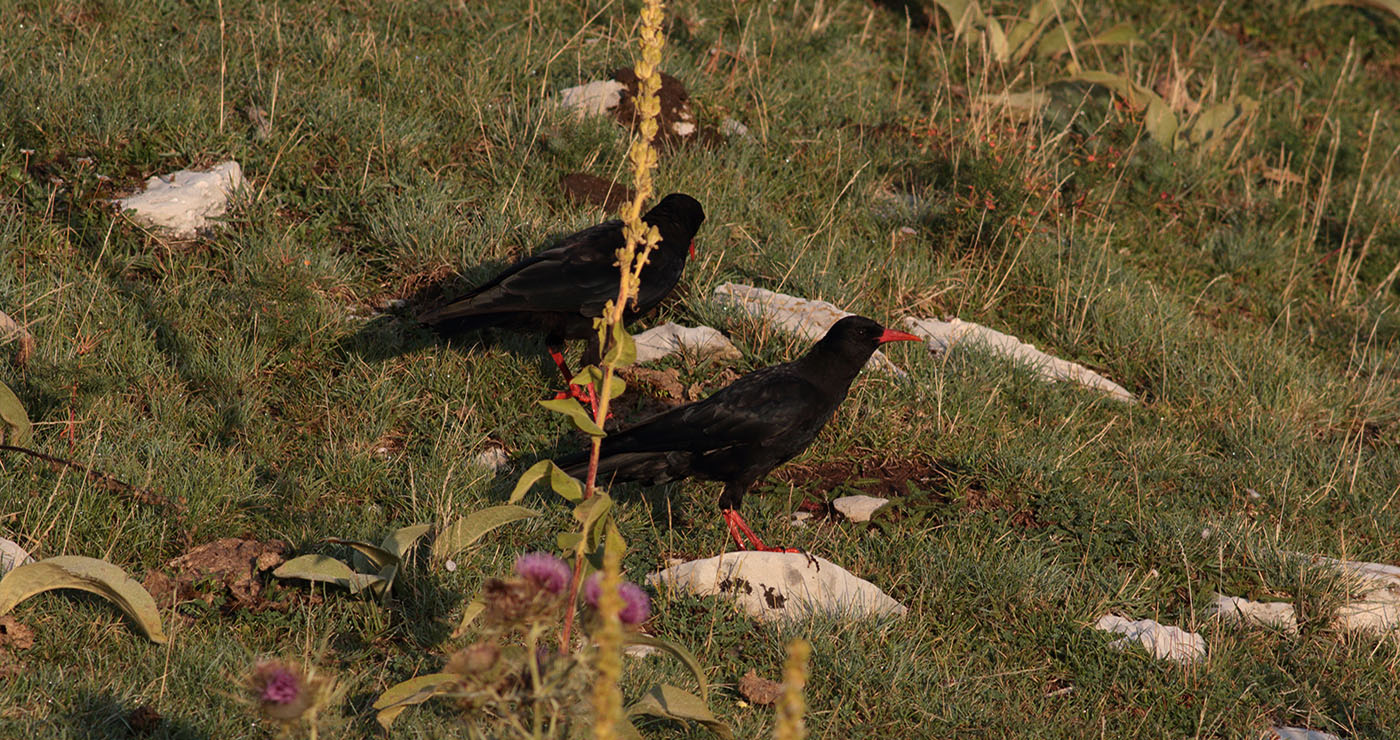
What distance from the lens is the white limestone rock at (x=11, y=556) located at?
3.92 metres

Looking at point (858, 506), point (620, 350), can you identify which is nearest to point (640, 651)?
point (858, 506)

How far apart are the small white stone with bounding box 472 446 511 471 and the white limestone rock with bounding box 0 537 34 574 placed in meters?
1.79

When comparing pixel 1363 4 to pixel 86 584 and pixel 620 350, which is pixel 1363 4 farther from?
pixel 86 584

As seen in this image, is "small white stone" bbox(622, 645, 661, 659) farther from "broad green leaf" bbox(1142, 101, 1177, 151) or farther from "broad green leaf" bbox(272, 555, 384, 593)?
"broad green leaf" bbox(1142, 101, 1177, 151)

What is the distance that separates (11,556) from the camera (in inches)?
156

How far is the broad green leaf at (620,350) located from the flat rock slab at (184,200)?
161 inches

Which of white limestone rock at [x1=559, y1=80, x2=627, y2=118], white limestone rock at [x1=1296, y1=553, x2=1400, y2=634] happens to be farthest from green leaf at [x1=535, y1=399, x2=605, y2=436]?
white limestone rock at [x1=559, y1=80, x2=627, y2=118]

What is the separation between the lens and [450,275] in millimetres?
6363

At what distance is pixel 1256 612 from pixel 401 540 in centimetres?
351

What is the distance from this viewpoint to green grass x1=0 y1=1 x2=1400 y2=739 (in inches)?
170

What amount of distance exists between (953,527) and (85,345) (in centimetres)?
387

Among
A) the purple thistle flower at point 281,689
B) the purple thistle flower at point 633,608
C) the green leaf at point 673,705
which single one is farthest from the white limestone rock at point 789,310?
the purple thistle flower at point 281,689

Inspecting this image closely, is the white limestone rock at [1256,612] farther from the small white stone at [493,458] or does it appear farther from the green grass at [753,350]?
the small white stone at [493,458]

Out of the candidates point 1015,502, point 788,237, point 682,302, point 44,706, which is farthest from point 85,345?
point 1015,502
